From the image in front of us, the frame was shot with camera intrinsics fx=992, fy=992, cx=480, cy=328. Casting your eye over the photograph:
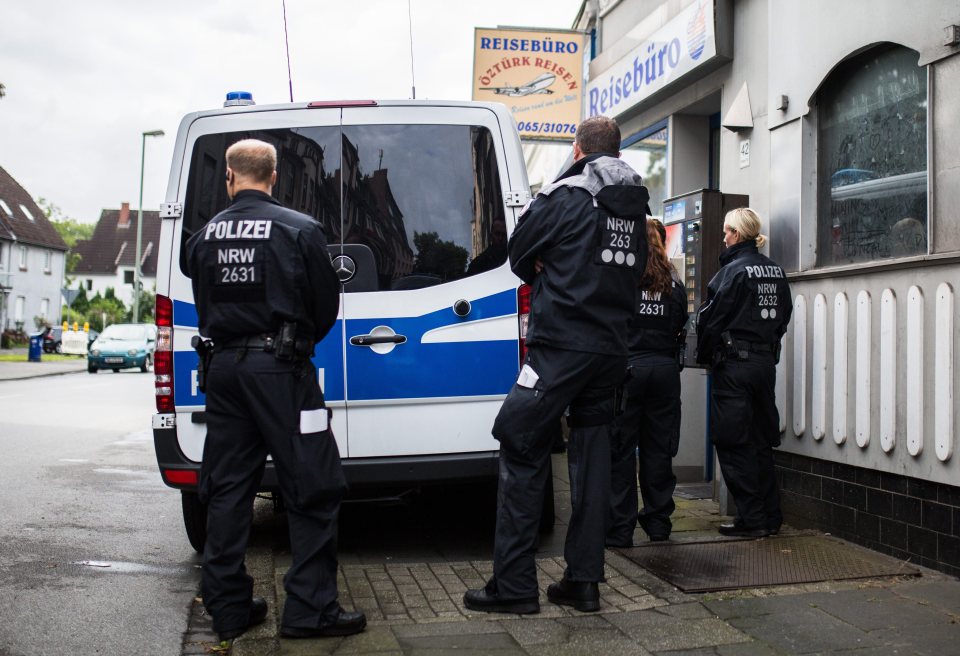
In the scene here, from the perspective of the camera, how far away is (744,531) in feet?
18.7

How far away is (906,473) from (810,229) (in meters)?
1.78

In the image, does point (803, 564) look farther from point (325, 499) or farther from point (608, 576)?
point (325, 499)

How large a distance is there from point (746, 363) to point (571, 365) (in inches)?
75.5

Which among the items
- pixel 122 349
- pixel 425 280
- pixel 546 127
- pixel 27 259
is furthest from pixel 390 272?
pixel 27 259

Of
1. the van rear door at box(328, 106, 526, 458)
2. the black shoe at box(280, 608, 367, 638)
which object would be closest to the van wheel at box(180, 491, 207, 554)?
the van rear door at box(328, 106, 526, 458)

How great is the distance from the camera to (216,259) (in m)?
3.90

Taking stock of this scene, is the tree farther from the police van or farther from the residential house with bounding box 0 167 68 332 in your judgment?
the police van

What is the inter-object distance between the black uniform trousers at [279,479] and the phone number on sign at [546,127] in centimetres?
831

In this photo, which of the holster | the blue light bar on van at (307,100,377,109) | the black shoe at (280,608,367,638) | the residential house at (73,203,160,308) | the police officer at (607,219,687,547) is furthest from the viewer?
the residential house at (73,203,160,308)

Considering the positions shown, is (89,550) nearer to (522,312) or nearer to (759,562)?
(522,312)

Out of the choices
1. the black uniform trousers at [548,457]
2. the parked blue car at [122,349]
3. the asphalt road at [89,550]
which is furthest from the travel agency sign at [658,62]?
the parked blue car at [122,349]

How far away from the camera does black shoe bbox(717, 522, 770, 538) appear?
18.6 feet

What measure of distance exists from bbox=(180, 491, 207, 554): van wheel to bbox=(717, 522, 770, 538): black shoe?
2971 mm

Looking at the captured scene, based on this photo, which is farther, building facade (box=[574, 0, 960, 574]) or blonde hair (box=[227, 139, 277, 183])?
building facade (box=[574, 0, 960, 574])
